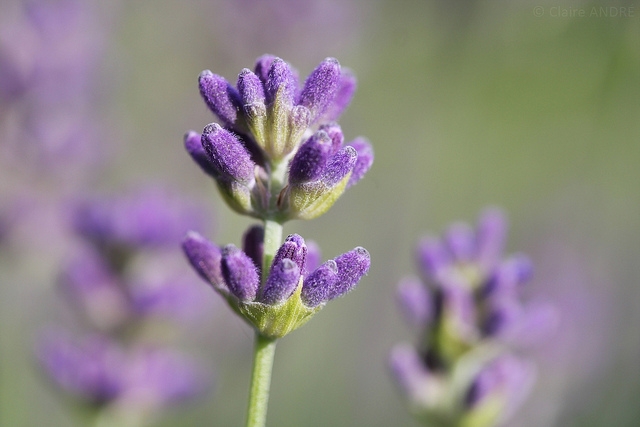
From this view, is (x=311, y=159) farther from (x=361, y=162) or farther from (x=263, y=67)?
(x=263, y=67)

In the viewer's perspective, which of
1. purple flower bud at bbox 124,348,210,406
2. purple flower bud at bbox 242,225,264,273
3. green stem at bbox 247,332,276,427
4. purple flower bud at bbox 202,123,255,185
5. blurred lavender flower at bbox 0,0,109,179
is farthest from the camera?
blurred lavender flower at bbox 0,0,109,179

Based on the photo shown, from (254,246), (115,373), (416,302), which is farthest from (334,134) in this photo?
(115,373)

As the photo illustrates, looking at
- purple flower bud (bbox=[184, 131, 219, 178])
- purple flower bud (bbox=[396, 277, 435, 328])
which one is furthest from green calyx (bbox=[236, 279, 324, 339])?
purple flower bud (bbox=[396, 277, 435, 328])

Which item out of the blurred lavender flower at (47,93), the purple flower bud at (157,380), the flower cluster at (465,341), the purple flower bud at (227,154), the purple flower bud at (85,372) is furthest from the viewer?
the blurred lavender flower at (47,93)

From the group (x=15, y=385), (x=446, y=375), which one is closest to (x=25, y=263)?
(x=15, y=385)

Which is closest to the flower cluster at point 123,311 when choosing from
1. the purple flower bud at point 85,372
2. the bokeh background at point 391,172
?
the purple flower bud at point 85,372

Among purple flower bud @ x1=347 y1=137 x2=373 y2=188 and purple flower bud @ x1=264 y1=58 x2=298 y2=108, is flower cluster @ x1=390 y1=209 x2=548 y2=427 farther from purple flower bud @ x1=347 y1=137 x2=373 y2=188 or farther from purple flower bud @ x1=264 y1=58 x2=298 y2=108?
purple flower bud @ x1=264 y1=58 x2=298 y2=108

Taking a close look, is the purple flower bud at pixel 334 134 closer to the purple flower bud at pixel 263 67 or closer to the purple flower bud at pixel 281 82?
the purple flower bud at pixel 281 82
